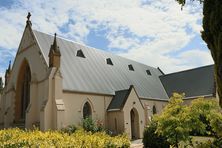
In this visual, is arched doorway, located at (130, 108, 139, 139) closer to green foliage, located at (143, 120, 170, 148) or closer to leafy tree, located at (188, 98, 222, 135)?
green foliage, located at (143, 120, 170, 148)

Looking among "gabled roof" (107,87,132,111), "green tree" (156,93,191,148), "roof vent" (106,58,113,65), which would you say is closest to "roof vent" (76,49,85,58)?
"roof vent" (106,58,113,65)

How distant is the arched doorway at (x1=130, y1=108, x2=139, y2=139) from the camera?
27984mm

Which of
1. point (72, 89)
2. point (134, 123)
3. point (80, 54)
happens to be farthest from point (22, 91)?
point (134, 123)

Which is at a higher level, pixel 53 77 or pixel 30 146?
pixel 53 77

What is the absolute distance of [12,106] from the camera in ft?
92.7

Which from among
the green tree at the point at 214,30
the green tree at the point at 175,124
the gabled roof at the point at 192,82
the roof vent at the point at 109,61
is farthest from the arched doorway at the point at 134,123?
the green tree at the point at 214,30

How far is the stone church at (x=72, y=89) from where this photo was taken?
2323 cm

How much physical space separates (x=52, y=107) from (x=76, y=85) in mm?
3546

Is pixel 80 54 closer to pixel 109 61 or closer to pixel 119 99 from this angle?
pixel 109 61

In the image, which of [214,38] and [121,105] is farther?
[121,105]

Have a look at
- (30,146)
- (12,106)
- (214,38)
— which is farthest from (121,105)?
(214,38)

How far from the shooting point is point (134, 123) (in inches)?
1121

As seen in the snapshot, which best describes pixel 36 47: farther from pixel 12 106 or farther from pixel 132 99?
pixel 132 99

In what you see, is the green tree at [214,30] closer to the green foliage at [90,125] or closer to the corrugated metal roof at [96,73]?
the green foliage at [90,125]
